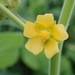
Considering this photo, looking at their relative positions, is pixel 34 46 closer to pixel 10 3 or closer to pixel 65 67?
pixel 10 3

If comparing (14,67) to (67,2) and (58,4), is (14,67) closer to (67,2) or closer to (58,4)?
(58,4)

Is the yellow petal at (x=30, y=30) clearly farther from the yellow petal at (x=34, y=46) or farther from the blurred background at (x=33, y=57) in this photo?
the blurred background at (x=33, y=57)

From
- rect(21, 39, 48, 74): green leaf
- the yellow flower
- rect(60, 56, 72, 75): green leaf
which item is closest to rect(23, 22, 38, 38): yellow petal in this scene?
the yellow flower

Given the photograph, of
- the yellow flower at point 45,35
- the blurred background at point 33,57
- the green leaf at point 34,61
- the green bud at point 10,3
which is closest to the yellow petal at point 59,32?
the yellow flower at point 45,35

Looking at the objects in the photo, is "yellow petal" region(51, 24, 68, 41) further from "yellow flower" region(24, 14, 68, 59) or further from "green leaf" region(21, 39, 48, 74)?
"green leaf" region(21, 39, 48, 74)

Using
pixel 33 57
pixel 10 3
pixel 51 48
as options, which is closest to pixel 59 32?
pixel 51 48
